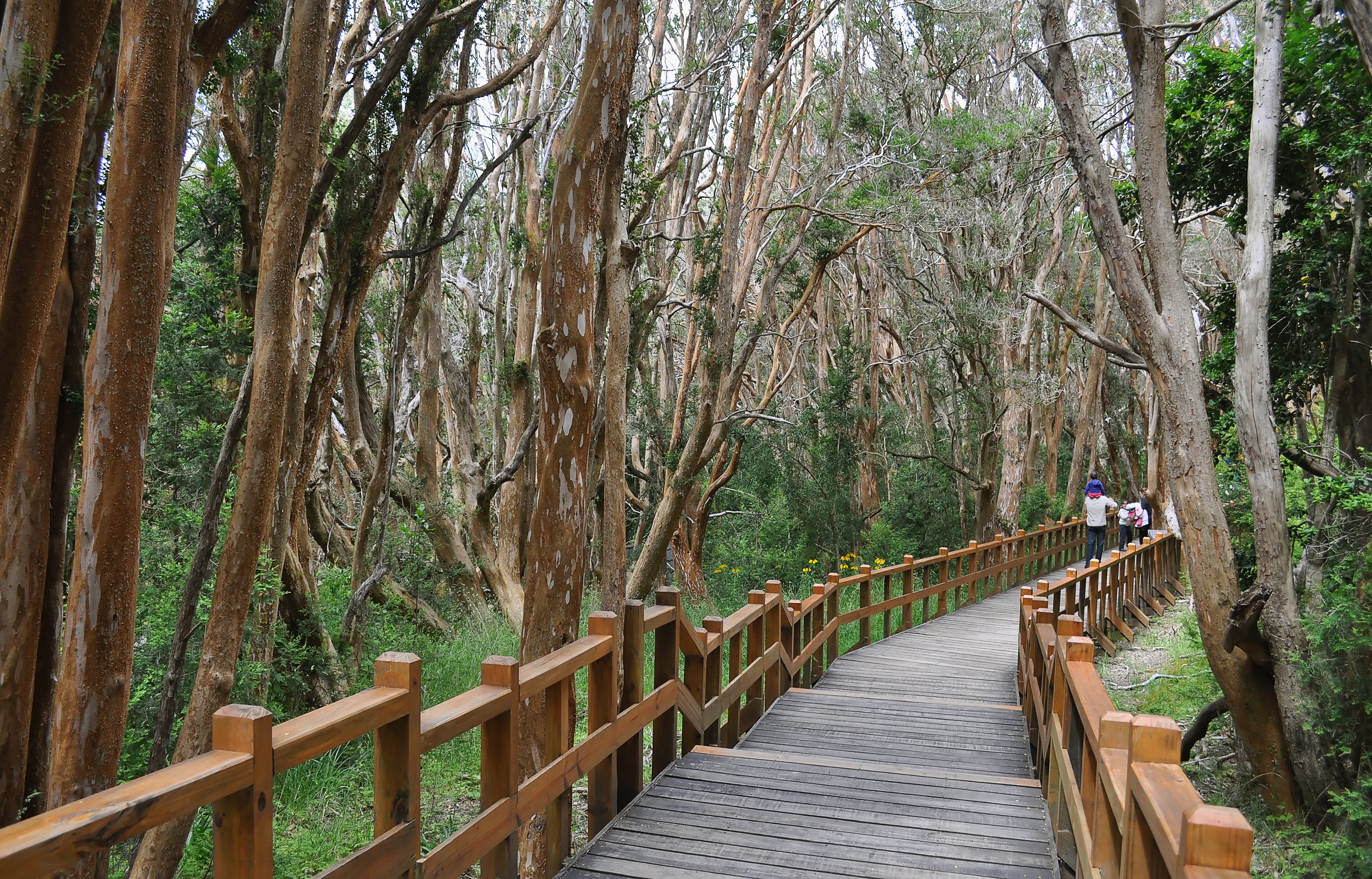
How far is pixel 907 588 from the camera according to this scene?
12.8m

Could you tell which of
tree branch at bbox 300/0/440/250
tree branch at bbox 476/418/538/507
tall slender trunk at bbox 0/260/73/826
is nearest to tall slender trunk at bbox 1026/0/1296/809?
tree branch at bbox 300/0/440/250

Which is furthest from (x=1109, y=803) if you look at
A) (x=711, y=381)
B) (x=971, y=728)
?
(x=711, y=381)

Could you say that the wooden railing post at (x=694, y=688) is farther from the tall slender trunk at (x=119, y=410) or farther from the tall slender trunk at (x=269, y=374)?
the tall slender trunk at (x=119, y=410)

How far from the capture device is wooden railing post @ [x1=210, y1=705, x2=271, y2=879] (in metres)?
2.36

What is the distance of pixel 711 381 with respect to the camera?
464 inches

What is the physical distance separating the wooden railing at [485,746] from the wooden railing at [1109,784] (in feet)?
6.27

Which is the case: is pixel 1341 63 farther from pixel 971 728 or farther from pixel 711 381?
pixel 711 381

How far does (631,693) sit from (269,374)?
276 cm

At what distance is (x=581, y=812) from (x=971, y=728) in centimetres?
334

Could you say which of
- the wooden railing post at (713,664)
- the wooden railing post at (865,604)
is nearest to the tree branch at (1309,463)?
the wooden railing post at (713,664)

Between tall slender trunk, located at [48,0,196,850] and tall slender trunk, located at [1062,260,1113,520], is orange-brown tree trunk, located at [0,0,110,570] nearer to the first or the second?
tall slender trunk, located at [48,0,196,850]

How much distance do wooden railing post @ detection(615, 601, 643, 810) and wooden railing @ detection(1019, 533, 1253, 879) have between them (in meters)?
1.95

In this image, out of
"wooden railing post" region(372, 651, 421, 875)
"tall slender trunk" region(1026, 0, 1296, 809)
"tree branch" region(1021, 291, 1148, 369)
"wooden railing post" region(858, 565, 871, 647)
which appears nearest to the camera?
"wooden railing post" region(372, 651, 421, 875)

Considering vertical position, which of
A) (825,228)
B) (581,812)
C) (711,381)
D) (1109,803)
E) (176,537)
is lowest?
(581,812)
